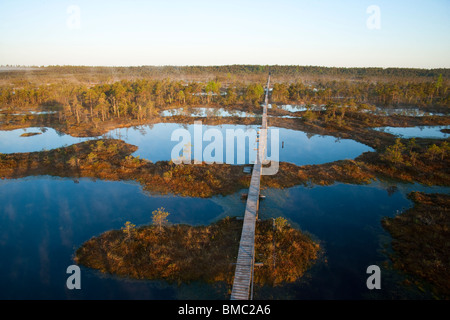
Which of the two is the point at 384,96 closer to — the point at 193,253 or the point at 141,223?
the point at 193,253

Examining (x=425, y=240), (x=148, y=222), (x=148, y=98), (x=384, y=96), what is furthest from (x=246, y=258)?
(x=384, y=96)

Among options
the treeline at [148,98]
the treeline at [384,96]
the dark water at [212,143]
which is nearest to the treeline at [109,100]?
the treeline at [148,98]

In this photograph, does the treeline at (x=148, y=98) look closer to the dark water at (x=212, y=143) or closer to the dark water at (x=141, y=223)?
the dark water at (x=212, y=143)

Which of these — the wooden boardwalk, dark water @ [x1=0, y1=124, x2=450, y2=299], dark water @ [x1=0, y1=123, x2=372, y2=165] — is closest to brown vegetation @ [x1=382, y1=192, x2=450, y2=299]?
dark water @ [x1=0, y1=124, x2=450, y2=299]

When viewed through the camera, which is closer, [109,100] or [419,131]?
[419,131]

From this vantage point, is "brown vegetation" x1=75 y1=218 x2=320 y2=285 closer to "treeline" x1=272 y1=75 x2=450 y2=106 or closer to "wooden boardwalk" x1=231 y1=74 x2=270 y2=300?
"wooden boardwalk" x1=231 y1=74 x2=270 y2=300
